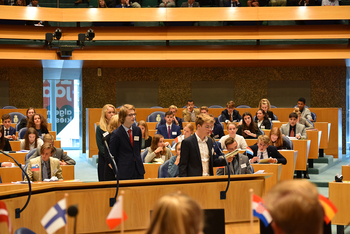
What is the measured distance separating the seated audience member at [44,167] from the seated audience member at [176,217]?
A: 4.33m

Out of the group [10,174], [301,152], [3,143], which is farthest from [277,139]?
[3,143]

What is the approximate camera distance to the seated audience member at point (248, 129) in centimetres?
783

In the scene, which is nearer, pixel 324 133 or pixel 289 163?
pixel 289 163

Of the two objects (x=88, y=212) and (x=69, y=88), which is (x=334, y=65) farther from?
(x=88, y=212)

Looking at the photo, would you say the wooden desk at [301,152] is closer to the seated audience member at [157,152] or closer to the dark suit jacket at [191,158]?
the seated audience member at [157,152]

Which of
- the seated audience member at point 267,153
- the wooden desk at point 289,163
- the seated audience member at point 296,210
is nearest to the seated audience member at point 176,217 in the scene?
the seated audience member at point 296,210

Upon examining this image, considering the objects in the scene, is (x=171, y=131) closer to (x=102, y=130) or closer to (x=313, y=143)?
(x=313, y=143)

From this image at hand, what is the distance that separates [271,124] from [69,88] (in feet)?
22.2

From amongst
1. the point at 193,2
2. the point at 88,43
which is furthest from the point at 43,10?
the point at 193,2

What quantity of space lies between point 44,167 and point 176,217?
444 cm

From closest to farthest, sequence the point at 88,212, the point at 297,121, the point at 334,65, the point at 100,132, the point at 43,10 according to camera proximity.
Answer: the point at 88,212
the point at 100,132
the point at 297,121
the point at 43,10
the point at 334,65

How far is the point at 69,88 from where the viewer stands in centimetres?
1285

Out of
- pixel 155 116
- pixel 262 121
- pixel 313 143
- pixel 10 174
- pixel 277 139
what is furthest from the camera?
pixel 155 116

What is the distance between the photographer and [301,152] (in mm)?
7562
